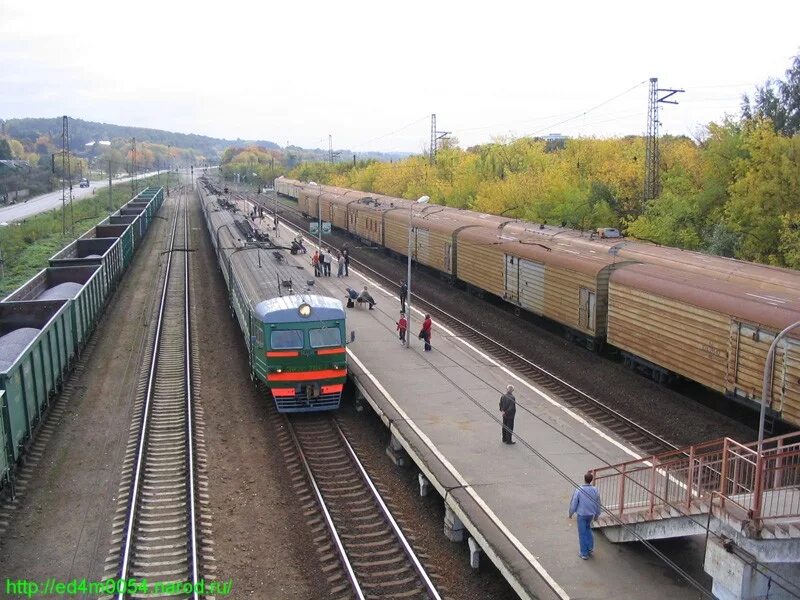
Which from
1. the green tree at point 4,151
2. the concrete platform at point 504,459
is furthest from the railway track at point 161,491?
the green tree at point 4,151

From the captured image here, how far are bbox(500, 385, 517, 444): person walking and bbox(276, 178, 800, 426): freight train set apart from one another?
5135mm

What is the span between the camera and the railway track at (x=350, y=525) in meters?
10.1

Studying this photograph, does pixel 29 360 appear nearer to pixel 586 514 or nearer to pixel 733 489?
pixel 586 514

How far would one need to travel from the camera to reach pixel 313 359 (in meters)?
16.6

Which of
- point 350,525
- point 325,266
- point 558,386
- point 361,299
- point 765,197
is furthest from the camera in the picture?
point 325,266

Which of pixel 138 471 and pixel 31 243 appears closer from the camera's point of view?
pixel 138 471

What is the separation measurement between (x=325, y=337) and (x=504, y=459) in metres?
5.40

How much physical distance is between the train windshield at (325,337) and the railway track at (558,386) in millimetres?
5544

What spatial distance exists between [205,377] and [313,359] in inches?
202

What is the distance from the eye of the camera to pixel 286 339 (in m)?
16.5

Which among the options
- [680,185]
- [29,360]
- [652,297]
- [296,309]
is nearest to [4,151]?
[680,185]

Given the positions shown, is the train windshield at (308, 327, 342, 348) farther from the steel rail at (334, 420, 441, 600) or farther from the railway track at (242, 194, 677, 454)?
the railway track at (242, 194, 677, 454)

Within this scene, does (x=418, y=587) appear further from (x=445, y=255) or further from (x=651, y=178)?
(x=651, y=178)

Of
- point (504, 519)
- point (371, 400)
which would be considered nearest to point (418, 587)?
point (504, 519)
